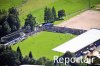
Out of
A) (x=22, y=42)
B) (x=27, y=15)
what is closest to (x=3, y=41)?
(x=22, y=42)

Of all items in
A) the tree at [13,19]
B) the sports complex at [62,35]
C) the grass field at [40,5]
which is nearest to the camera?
the sports complex at [62,35]

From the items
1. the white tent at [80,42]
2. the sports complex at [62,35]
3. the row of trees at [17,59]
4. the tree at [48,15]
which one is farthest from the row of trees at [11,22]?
the white tent at [80,42]

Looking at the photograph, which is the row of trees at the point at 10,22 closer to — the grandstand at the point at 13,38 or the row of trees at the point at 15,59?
the grandstand at the point at 13,38

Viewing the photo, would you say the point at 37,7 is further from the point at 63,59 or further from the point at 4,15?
the point at 63,59

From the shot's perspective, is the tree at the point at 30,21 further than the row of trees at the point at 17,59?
Yes

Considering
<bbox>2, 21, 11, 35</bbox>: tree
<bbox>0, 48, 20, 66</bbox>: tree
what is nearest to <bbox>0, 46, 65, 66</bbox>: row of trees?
<bbox>0, 48, 20, 66</bbox>: tree

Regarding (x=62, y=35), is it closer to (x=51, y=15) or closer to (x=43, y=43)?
(x=43, y=43)
